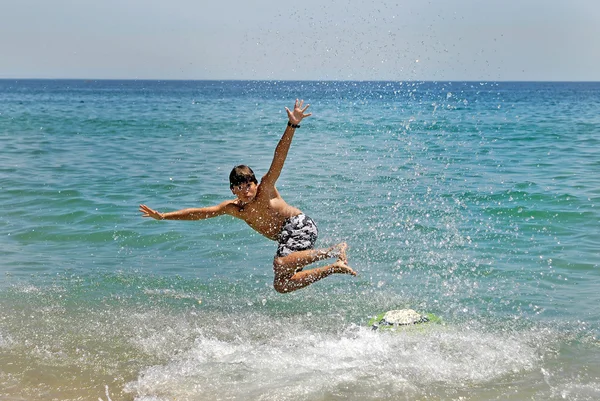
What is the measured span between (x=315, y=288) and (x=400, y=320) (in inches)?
74.7

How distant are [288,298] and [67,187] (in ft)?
29.3

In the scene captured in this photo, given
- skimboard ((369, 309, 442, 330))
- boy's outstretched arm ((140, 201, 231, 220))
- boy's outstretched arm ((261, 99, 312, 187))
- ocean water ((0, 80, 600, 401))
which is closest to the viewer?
ocean water ((0, 80, 600, 401))

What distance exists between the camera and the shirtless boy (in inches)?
261

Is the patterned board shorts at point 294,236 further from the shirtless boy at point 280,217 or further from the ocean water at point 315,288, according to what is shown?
the ocean water at point 315,288

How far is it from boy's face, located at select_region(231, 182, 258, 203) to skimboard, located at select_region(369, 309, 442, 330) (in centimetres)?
196

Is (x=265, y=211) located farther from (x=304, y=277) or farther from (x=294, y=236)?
(x=304, y=277)

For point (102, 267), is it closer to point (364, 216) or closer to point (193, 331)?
point (193, 331)

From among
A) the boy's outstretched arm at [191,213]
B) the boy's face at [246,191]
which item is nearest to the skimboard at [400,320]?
the boy's face at [246,191]

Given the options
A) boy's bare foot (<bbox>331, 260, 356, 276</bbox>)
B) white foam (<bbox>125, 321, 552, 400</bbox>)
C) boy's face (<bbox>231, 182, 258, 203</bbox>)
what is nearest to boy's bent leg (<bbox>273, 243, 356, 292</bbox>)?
boy's bare foot (<bbox>331, 260, 356, 276</bbox>)

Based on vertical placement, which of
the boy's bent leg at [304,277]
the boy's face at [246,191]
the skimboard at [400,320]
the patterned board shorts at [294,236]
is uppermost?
the boy's face at [246,191]

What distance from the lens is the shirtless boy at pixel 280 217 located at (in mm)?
6637

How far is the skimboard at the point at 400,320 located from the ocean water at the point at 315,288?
10 cm

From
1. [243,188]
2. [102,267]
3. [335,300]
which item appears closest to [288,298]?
[335,300]

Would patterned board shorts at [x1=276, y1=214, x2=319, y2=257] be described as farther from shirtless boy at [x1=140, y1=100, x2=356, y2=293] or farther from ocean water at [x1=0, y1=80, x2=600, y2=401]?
ocean water at [x1=0, y1=80, x2=600, y2=401]
